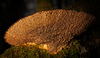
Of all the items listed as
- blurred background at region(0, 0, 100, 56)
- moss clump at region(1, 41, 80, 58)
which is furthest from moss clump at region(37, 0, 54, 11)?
moss clump at region(1, 41, 80, 58)

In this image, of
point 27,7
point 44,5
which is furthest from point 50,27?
point 27,7

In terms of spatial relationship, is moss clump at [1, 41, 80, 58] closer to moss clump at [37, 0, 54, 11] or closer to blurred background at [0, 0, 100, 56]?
blurred background at [0, 0, 100, 56]

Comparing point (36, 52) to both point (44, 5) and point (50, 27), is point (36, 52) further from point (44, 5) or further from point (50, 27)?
point (44, 5)

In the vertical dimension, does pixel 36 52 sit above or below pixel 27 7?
below

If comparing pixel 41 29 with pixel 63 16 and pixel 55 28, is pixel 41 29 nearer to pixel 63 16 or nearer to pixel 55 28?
pixel 55 28

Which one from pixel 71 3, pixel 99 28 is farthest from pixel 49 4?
pixel 99 28
